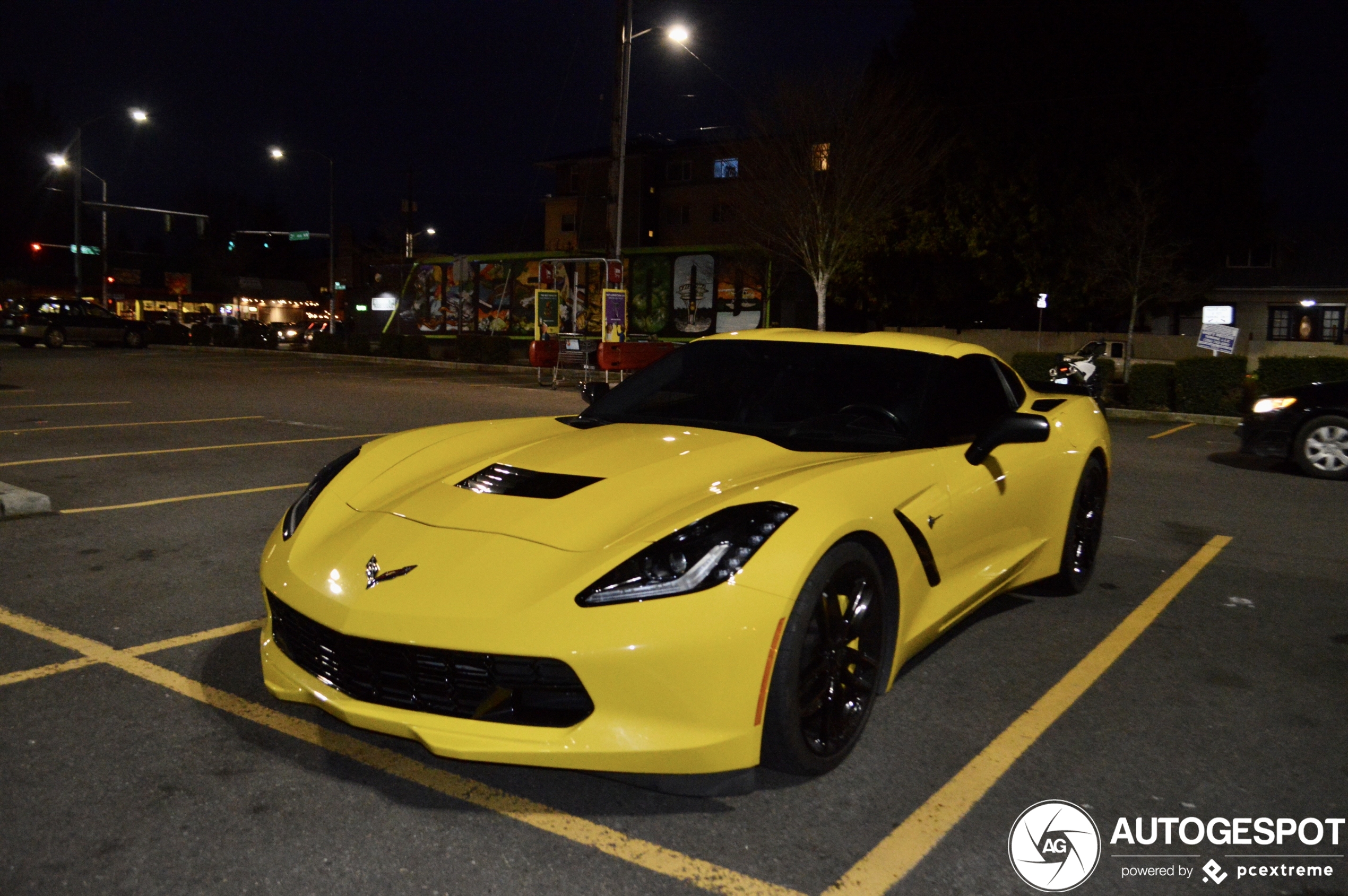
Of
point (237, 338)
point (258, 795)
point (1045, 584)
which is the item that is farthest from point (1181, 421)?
point (237, 338)

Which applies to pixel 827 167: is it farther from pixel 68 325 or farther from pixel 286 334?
pixel 286 334

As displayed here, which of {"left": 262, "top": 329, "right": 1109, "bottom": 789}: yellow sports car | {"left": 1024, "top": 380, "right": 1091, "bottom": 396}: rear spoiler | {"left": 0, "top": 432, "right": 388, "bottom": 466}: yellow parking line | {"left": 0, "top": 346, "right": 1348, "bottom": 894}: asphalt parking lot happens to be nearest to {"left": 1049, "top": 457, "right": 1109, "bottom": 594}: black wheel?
{"left": 0, "top": 346, "right": 1348, "bottom": 894}: asphalt parking lot

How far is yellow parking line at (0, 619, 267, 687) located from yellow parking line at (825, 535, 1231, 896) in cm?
235

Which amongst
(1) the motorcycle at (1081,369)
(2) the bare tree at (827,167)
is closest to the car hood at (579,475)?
(1) the motorcycle at (1081,369)

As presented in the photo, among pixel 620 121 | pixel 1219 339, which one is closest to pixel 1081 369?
pixel 1219 339

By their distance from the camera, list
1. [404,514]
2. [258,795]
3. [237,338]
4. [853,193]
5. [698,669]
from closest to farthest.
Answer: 1. [698,669]
2. [258,795]
3. [404,514]
4. [853,193]
5. [237,338]

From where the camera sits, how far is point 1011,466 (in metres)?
4.33

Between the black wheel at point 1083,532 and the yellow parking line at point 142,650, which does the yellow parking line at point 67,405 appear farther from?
the black wheel at point 1083,532

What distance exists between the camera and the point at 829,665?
123 inches

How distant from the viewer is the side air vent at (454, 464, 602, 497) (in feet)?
11.1

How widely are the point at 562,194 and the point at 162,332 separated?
2263cm

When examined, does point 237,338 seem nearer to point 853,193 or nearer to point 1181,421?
point 853,193

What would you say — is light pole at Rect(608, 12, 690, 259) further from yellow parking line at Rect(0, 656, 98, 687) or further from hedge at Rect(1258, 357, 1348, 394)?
yellow parking line at Rect(0, 656, 98, 687)

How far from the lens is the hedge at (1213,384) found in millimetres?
16234
